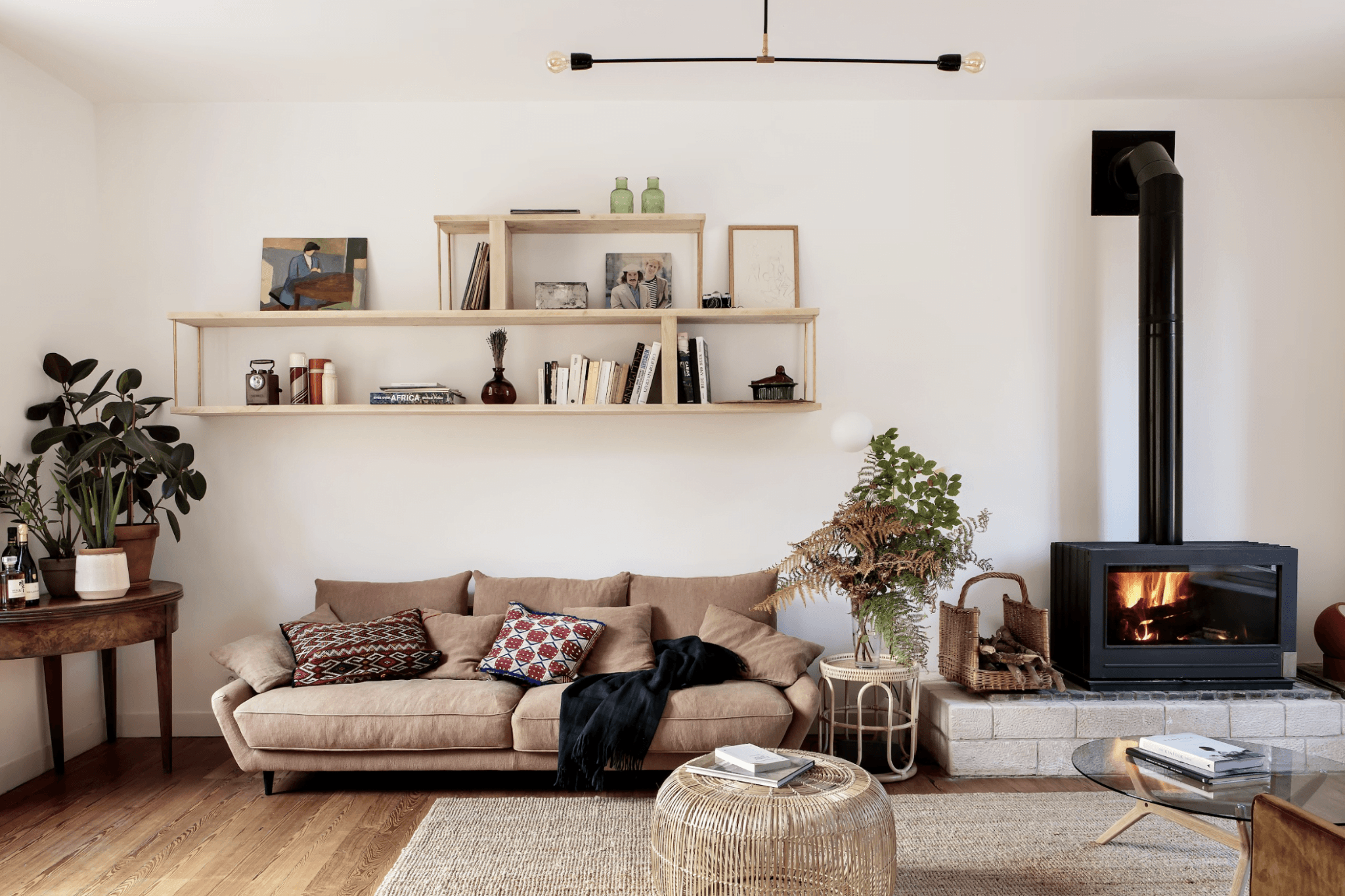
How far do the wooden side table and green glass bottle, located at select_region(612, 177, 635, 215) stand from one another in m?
2.41

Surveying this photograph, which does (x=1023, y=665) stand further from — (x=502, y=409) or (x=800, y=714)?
(x=502, y=409)

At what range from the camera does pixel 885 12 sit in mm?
3234

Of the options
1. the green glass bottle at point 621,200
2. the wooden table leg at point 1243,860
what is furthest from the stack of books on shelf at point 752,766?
the green glass bottle at point 621,200

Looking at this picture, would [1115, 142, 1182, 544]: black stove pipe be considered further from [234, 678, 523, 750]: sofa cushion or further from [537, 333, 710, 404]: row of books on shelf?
[234, 678, 523, 750]: sofa cushion

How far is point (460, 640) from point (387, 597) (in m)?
0.46

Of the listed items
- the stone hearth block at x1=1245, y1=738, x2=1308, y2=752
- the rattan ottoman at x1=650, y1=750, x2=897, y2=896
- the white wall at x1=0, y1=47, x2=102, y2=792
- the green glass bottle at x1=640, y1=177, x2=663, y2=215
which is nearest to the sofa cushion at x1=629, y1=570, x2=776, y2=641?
the rattan ottoman at x1=650, y1=750, x2=897, y2=896

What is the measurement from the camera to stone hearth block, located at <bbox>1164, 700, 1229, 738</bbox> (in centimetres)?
345

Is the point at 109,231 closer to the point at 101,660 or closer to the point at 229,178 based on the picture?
the point at 229,178

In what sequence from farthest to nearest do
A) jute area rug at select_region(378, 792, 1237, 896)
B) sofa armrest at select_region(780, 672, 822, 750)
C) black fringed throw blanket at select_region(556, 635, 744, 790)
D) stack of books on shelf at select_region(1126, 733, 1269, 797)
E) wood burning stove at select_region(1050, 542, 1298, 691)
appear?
wood burning stove at select_region(1050, 542, 1298, 691) → sofa armrest at select_region(780, 672, 822, 750) → black fringed throw blanket at select_region(556, 635, 744, 790) → jute area rug at select_region(378, 792, 1237, 896) → stack of books on shelf at select_region(1126, 733, 1269, 797)

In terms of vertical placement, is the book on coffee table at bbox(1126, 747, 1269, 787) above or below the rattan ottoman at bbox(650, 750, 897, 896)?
above

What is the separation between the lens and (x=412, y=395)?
3.84 metres

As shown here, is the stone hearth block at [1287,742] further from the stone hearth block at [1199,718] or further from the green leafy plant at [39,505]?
the green leafy plant at [39,505]

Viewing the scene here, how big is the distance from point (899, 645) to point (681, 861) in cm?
141

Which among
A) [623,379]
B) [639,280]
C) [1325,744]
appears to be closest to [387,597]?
[623,379]
